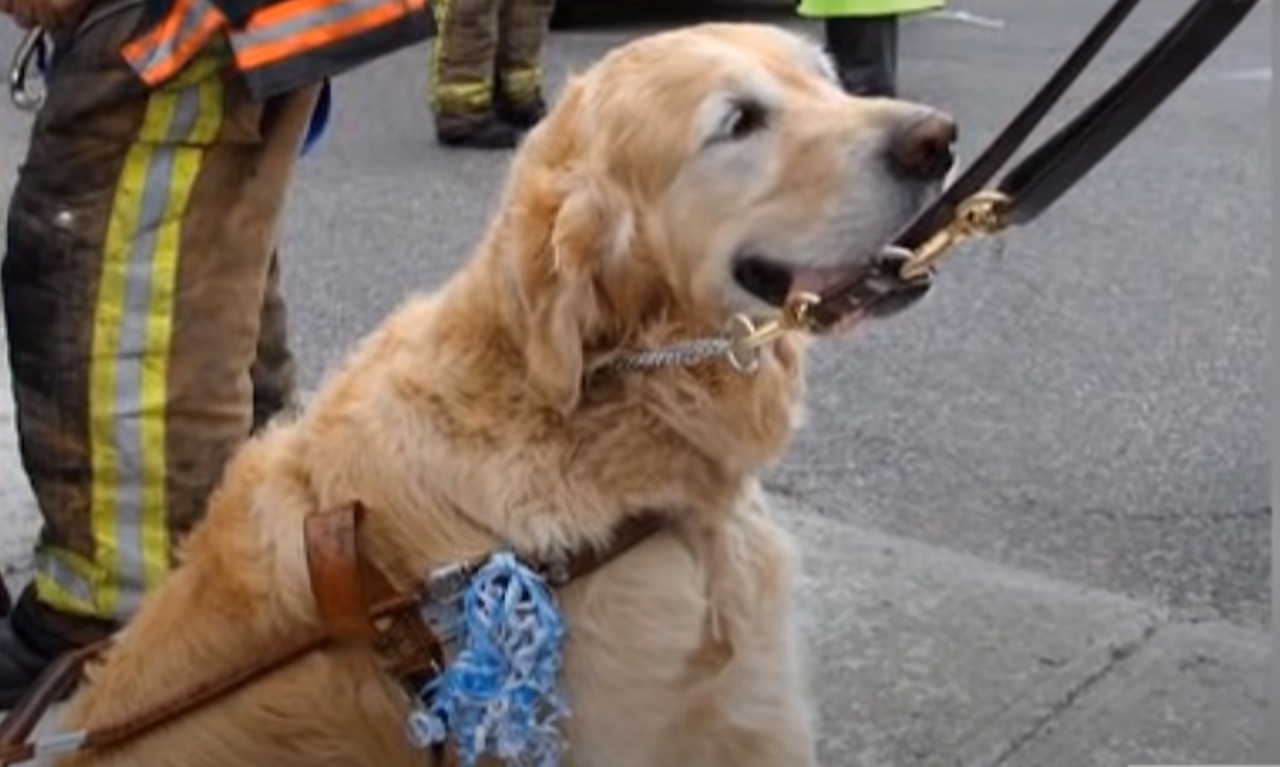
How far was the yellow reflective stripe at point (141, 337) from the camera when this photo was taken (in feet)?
11.8

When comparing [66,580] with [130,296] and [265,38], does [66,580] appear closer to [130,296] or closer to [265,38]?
[130,296]

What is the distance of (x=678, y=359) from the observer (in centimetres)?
292

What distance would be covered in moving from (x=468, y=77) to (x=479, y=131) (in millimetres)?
194

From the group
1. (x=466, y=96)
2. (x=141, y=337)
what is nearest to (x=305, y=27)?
(x=141, y=337)

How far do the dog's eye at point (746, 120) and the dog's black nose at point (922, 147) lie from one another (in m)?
0.20

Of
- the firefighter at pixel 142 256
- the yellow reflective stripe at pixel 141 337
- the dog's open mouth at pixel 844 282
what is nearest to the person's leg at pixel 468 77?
the firefighter at pixel 142 256

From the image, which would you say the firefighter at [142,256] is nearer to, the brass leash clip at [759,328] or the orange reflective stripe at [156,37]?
the orange reflective stripe at [156,37]

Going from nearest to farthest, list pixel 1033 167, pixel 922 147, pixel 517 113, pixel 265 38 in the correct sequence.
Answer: pixel 1033 167, pixel 922 147, pixel 265 38, pixel 517 113

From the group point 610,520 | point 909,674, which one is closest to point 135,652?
point 610,520

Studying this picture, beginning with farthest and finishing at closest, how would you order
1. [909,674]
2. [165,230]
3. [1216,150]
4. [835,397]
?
[1216,150] → [835,397] → [909,674] → [165,230]

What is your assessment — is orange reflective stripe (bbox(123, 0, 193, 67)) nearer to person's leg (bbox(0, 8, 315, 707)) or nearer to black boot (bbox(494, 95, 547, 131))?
person's leg (bbox(0, 8, 315, 707))

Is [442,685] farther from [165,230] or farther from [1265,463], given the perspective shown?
[1265,463]

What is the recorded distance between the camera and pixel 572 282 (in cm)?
287

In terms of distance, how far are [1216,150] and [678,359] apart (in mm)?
5247
